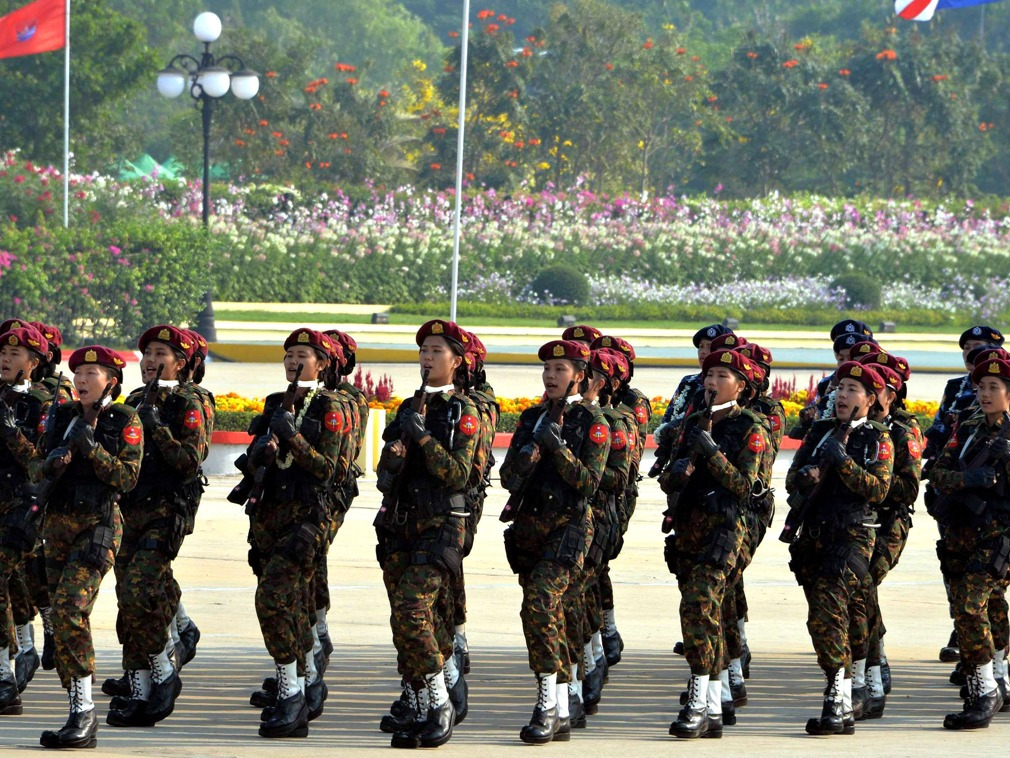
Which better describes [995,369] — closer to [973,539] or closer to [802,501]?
[973,539]

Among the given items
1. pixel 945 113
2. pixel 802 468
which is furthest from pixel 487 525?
pixel 945 113

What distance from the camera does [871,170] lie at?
54.7 metres

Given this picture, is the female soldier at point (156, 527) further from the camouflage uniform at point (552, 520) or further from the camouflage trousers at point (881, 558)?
the camouflage trousers at point (881, 558)

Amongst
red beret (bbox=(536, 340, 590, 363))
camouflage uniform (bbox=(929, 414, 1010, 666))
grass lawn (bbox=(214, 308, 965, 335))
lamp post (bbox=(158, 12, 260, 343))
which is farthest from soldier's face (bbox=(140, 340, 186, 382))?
grass lawn (bbox=(214, 308, 965, 335))

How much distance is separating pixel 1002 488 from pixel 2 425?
5.15 m

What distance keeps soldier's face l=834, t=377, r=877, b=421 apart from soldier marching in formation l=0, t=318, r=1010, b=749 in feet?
0.04

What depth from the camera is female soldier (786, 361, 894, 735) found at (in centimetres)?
962

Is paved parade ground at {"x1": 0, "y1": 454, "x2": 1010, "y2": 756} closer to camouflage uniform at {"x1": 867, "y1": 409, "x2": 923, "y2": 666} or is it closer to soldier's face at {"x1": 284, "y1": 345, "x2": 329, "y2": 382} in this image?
camouflage uniform at {"x1": 867, "y1": 409, "x2": 923, "y2": 666}

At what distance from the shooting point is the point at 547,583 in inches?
369

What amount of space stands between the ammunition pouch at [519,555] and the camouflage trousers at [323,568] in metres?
0.88

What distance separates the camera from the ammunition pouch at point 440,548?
364 inches

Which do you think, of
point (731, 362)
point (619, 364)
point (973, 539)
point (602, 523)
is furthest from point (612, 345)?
point (973, 539)

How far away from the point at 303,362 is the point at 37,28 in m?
27.2

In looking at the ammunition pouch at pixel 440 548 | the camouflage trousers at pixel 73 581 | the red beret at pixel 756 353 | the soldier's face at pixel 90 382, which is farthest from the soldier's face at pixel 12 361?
the red beret at pixel 756 353
